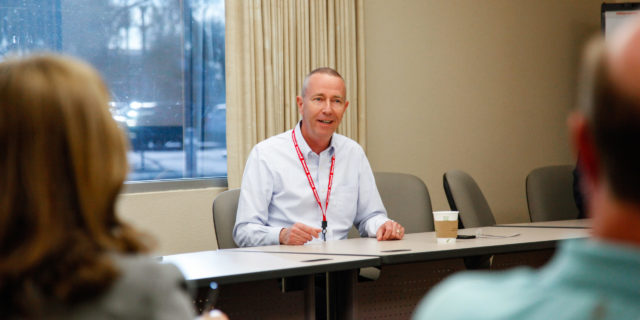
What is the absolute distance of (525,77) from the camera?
5840 mm

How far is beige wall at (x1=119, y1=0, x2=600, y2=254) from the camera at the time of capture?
510 cm

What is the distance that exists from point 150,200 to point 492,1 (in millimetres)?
3247

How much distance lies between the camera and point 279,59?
14.7 ft

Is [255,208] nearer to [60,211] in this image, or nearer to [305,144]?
[305,144]

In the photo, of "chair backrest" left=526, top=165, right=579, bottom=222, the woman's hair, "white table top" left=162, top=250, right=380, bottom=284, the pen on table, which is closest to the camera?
the woman's hair

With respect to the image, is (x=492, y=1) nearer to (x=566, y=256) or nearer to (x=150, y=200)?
(x=150, y=200)

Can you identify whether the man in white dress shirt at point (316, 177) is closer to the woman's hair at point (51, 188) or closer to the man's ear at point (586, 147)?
the woman's hair at point (51, 188)

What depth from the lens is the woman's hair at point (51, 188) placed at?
3.16 ft

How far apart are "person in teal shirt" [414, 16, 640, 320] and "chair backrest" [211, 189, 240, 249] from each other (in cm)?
256

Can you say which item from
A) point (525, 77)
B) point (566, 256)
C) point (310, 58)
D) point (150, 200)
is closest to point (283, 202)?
point (150, 200)

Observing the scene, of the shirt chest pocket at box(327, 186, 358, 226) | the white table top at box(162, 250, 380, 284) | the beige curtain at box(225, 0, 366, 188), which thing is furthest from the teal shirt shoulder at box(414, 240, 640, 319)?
the beige curtain at box(225, 0, 366, 188)

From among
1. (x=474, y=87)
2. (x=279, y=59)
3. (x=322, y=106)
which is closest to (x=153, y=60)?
(x=279, y=59)

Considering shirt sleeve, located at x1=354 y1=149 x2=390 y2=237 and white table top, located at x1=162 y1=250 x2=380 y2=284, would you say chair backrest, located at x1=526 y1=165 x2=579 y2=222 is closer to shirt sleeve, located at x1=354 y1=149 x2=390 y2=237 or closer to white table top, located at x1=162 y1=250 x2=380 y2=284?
shirt sleeve, located at x1=354 y1=149 x2=390 y2=237

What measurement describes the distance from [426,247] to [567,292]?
2.12 m
